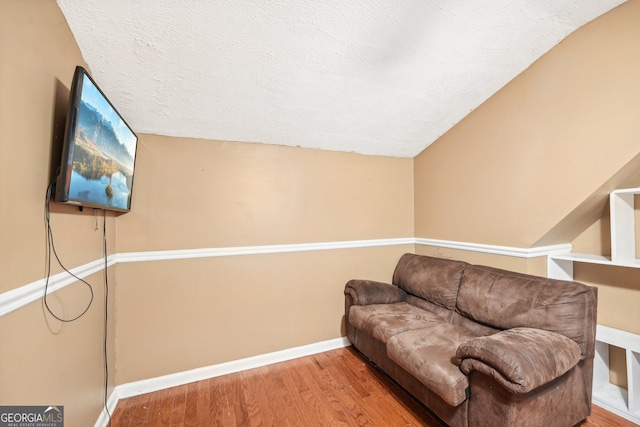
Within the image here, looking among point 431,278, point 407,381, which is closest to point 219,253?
point 407,381

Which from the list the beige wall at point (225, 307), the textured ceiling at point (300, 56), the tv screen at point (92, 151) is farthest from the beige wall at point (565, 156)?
the tv screen at point (92, 151)

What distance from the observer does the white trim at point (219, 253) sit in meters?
0.91

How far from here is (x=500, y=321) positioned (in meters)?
1.79

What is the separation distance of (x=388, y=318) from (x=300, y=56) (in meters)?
2.03

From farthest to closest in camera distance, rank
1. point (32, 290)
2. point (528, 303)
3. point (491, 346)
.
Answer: point (528, 303)
point (491, 346)
point (32, 290)

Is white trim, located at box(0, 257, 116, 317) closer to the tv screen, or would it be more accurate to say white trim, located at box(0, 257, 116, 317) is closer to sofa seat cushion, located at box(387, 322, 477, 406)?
the tv screen

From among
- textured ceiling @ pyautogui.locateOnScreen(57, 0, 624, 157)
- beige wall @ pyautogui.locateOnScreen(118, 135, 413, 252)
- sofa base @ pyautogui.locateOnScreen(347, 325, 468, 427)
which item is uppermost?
textured ceiling @ pyautogui.locateOnScreen(57, 0, 624, 157)

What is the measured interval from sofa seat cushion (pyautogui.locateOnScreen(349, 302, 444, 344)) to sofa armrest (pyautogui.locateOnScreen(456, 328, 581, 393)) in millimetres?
562

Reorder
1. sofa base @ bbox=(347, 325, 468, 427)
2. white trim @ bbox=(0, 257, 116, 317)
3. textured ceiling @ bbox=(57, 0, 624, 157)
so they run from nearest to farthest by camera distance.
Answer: white trim @ bbox=(0, 257, 116, 317) < textured ceiling @ bbox=(57, 0, 624, 157) < sofa base @ bbox=(347, 325, 468, 427)

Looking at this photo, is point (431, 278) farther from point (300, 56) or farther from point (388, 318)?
point (300, 56)

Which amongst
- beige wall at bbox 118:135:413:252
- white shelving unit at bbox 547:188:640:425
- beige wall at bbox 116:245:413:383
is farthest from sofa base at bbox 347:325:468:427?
white shelving unit at bbox 547:188:640:425

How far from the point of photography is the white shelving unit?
1640 mm

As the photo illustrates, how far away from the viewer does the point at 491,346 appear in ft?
4.37

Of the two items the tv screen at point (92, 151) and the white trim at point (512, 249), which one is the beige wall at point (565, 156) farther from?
the tv screen at point (92, 151)
